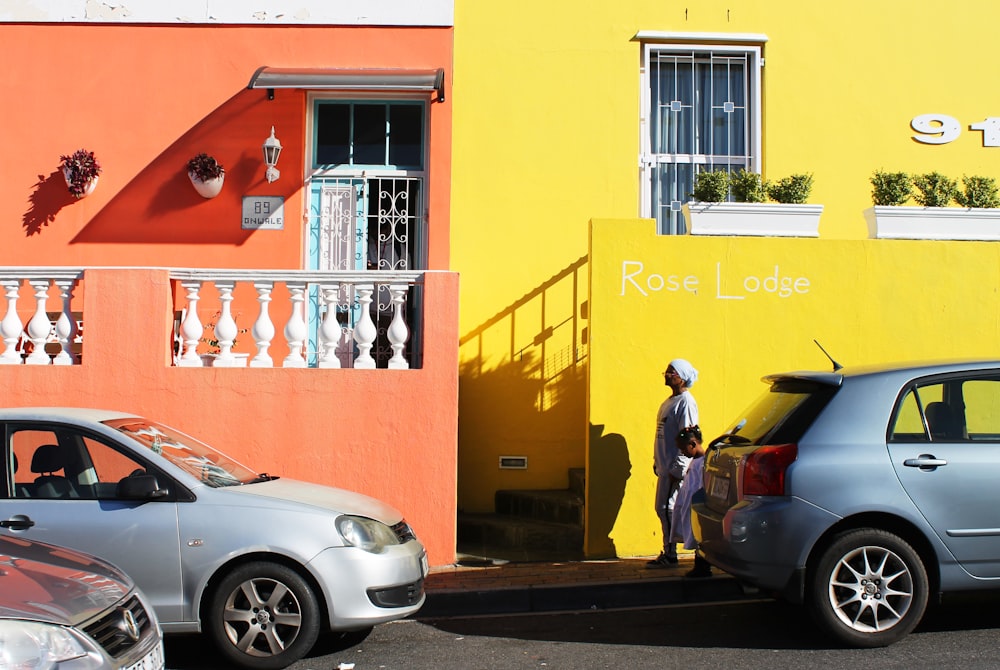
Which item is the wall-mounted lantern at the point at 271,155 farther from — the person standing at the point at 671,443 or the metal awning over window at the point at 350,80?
the person standing at the point at 671,443

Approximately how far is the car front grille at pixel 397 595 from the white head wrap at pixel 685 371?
279 centimetres

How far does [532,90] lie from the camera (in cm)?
1024

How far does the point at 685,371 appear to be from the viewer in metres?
7.64

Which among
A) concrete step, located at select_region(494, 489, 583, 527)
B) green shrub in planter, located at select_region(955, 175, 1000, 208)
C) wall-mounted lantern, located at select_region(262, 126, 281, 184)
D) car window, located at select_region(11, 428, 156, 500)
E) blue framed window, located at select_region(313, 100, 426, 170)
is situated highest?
blue framed window, located at select_region(313, 100, 426, 170)

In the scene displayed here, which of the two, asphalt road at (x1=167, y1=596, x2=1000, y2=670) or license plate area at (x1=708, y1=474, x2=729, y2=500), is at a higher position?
license plate area at (x1=708, y1=474, x2=729, y2=500)

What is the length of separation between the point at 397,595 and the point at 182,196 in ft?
19.6

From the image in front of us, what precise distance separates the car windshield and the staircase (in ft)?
8.20

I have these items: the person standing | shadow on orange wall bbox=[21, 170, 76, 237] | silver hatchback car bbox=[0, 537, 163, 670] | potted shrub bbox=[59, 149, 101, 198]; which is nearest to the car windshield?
silver hatchback car bbox=[0, 537, 163, 670]

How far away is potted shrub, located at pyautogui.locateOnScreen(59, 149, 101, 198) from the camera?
9938 mm

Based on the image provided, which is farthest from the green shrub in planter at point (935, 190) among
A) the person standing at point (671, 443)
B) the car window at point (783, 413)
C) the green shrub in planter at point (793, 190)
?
the car window at point (783, 413)

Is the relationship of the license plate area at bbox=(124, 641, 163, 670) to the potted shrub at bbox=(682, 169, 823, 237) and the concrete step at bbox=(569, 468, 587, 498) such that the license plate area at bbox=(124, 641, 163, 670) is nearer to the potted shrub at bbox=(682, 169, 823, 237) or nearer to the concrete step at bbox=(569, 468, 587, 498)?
the concrete step at bbox=(569, 468, 587, 498)

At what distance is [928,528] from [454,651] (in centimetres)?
290

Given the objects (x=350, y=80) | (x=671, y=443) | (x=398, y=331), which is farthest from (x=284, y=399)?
(x=350, y=80)

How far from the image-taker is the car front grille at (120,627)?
13.2 ft
